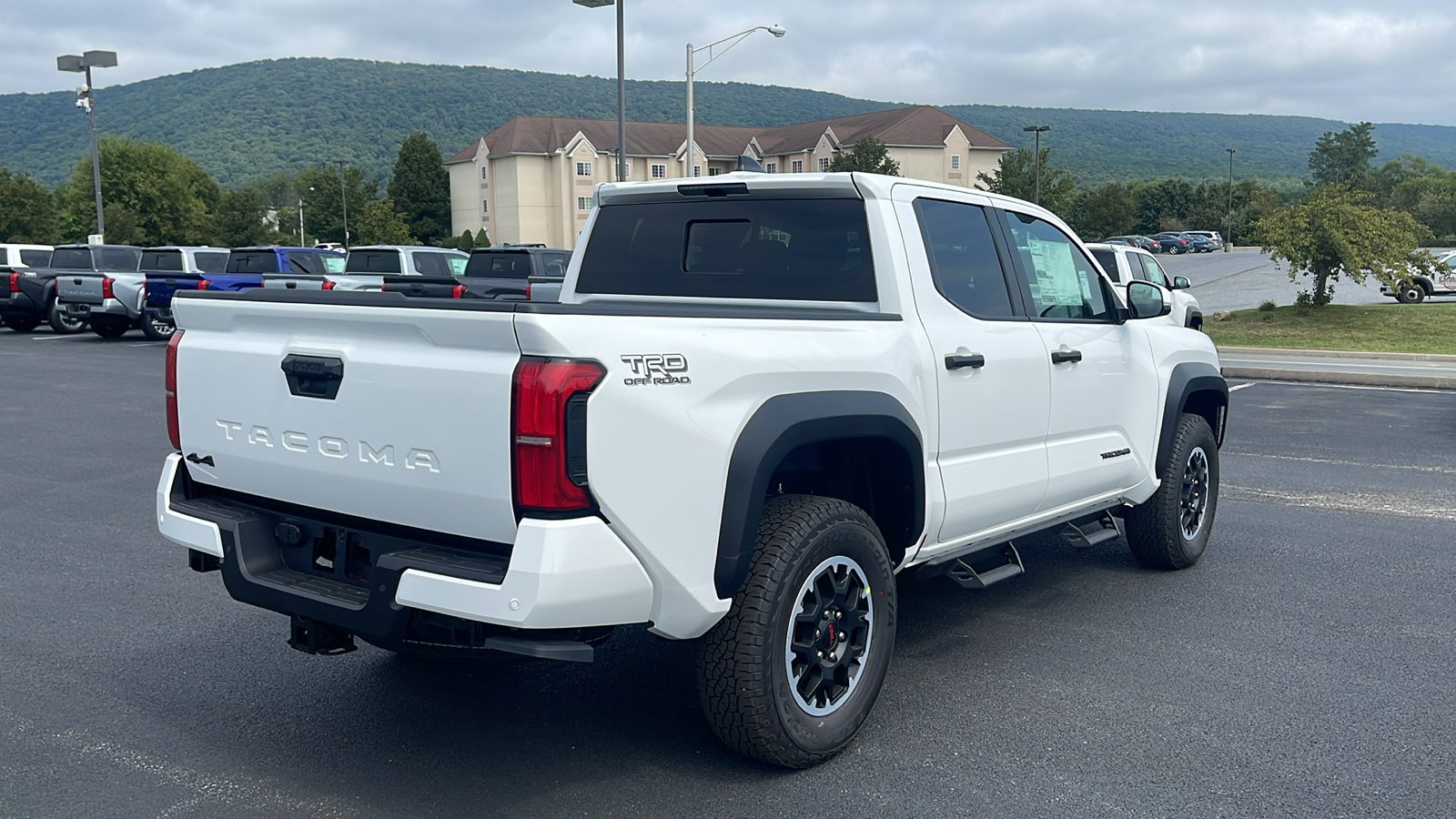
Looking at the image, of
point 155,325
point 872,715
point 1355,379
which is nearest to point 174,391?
point 872,715

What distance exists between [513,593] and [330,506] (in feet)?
2.75

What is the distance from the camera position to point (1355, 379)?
641 inches

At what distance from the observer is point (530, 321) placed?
305 cm

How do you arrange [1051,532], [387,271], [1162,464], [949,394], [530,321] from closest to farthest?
[530,321]
[949,394]
[1051,532]
[1162,464]
[387,271]

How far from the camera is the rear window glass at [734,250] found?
455cm

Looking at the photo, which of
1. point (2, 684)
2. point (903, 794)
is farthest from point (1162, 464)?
point (2, 684)

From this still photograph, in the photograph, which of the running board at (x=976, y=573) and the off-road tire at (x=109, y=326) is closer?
the running board at (x=976, y=573)

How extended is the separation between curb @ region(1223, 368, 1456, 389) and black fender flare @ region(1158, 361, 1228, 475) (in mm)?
11291

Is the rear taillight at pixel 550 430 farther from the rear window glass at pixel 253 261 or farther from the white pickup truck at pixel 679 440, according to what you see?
the rear window glass at pixel 253 261

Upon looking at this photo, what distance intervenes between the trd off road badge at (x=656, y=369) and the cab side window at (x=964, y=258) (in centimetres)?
157

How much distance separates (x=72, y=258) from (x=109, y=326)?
2.78 meters

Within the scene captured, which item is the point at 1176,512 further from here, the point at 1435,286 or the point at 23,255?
the point at 1435,286

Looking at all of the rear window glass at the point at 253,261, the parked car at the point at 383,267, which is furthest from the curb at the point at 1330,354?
the rear window glass at the point at 253,261

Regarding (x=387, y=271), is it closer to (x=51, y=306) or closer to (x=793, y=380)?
(x=51, y=306)
